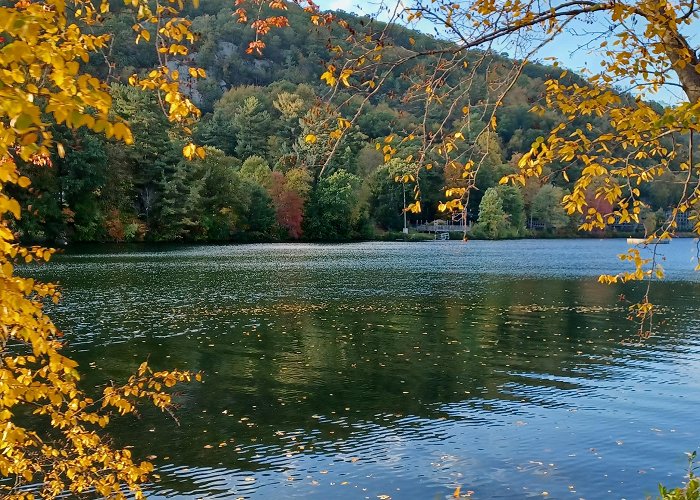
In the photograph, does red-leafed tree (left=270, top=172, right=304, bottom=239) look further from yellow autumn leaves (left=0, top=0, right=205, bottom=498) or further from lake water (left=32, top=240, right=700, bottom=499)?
yellow autumn leaves (left=0, top=0, right=205, bottom=498)

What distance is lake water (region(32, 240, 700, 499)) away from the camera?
10.4 meters

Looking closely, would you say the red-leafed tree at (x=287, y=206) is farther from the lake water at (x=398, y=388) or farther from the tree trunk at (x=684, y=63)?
the tree trunk at (x=684, y=63)

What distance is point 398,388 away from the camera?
15.6m

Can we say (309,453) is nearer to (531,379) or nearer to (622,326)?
(531,379)

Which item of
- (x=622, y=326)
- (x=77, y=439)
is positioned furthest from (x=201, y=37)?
(x=622, y=326)

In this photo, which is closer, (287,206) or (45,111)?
(45,111)

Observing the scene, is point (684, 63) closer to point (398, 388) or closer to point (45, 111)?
point (45, 111)

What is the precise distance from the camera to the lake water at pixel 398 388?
1044cm

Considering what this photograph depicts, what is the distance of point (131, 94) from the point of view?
3039 inches

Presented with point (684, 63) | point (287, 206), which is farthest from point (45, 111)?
point (287, 206)

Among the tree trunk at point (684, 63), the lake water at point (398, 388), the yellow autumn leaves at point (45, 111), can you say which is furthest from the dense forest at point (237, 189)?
the yellow autumn leaves at point (45, 111)

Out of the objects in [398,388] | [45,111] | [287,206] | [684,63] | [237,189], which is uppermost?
[237,189]

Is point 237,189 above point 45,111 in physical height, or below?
above

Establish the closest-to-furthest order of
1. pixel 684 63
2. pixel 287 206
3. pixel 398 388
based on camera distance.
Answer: pixel 684 63
pixel 398 388
pixel 287 206
